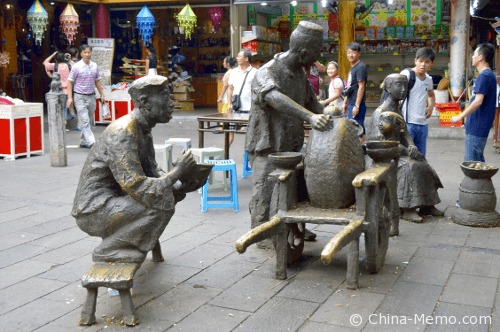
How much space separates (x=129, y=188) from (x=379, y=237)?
6.02 ft

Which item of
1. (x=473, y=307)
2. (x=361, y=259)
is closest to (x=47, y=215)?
(x=361, y=259)

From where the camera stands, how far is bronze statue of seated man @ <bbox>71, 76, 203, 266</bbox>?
121 inches

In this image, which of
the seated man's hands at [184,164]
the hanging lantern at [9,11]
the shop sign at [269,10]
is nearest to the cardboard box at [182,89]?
the shop sign at [269,10]

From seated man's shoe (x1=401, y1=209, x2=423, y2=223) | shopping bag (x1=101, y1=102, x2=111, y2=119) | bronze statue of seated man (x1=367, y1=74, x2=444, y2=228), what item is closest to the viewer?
bronze statue of seated man (x1=367, y1=74, x2=444, y2=228)

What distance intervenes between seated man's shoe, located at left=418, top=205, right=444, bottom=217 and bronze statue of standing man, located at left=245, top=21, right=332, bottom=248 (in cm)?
181

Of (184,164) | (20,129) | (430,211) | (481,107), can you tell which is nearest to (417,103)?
(481,107)

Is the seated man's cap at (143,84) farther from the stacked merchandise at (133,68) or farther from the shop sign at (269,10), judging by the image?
the stacked merchandise at (133,68)

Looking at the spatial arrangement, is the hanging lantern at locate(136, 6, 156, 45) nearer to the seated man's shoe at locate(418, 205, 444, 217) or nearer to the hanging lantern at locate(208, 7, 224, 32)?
the hanging lantern at locate(208, 7, 224, 32)

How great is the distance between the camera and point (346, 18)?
11.7m

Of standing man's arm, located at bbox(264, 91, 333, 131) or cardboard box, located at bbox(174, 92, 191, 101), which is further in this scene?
cardboard box, located at bbox(174, 92, 191, 101)

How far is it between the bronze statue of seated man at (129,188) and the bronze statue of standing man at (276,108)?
965mm

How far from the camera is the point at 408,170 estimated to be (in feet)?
16.7

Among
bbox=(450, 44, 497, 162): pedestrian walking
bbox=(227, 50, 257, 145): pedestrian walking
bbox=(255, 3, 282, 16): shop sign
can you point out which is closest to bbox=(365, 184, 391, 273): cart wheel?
bbox=(450, 44, 497, 162): pedestrian walking

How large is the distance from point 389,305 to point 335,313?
0.36 meters
